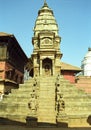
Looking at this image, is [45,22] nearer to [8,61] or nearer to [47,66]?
[47,66]

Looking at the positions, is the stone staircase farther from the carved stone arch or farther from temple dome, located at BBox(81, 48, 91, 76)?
temple dome, located at BBox(81, 48, 91, 76)

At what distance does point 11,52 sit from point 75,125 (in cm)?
2184

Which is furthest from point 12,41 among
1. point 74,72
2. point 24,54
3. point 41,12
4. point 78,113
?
point 78,113

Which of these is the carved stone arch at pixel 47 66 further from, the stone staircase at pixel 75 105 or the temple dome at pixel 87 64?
the temple dome at pixel 87 64

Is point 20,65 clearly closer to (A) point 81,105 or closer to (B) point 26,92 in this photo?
(B) point 26,92

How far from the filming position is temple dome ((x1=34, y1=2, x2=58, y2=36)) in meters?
44.4

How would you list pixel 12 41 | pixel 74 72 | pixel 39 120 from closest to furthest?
1. pixel 39 120
2. pixel 12 41
3. pixel 74 72

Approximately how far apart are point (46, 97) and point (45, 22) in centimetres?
1594

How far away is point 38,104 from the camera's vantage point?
3219 centimetres

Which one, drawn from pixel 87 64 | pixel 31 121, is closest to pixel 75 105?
pixel 31 121

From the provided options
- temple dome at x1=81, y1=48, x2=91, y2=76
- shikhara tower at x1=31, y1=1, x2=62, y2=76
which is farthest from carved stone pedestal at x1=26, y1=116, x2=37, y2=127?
temple dome at x1=81, y1=48, x2=91, y2=76

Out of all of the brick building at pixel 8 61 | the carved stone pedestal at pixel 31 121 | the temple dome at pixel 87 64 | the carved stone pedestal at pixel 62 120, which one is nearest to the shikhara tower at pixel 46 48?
the brick building at pixel 8 61

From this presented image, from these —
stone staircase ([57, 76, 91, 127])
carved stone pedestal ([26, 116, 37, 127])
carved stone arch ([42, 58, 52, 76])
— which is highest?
carved stone arch ([42, 58, 52, 76])

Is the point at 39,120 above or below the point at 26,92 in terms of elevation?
below
